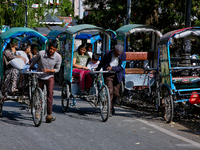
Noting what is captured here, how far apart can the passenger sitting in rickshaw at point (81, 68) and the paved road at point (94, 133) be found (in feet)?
2.68

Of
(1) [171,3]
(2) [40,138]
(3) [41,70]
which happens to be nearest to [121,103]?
(3) [41,70]

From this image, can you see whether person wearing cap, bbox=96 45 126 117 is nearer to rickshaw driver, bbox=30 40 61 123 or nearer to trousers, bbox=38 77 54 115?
rickshaw driver, bbox=30 40 61 123

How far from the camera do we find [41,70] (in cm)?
789

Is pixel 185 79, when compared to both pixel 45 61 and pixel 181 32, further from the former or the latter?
pixel 45 61

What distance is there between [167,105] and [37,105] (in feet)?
9.99

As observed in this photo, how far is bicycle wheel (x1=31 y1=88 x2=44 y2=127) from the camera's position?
7195 mm

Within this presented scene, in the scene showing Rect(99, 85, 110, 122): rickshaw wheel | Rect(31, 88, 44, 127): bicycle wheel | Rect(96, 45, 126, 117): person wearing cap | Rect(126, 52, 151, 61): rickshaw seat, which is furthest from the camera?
Rect(126, 52, 151, 61): rickshaw seat

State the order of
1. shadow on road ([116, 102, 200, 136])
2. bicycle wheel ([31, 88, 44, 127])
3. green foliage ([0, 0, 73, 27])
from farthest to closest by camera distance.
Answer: green foliage ([0, 0, 73, 27]) < shadow on road ([116, 102, 200, 136]) < bicycle wheel ([31, 88, 44, 127])

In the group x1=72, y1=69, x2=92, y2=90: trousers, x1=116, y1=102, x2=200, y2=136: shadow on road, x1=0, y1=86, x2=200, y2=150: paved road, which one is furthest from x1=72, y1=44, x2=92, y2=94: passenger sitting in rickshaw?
x1=116, y1=102, x2=200, y2=136: shadow on road

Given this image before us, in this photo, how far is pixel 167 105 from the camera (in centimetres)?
812

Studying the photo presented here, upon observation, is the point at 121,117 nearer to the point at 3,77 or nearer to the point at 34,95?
the point at 34,95

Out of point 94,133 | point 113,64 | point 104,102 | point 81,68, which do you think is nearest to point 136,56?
point 81,68

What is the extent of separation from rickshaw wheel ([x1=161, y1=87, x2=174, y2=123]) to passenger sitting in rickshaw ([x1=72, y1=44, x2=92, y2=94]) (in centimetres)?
198

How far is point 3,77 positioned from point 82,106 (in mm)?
2836
